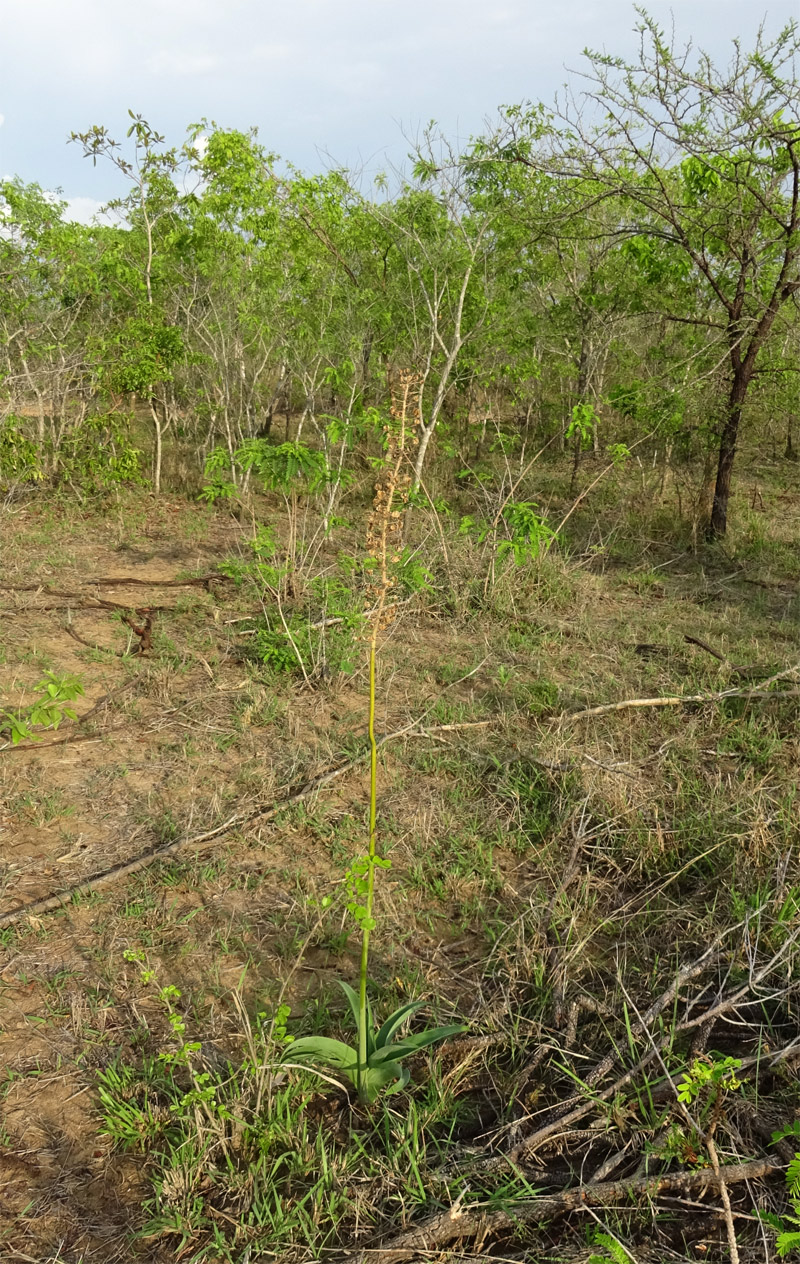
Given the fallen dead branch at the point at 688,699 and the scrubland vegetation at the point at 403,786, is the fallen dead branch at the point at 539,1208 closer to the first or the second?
the scrubland vegetation at the point at 403,786

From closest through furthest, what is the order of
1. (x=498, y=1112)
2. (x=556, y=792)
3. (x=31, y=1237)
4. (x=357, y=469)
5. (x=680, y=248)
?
1. (x=31, y=1237)
2. (x=498, y=1112)
3. (x=556, y=792)
4. (x=680, y=248)
5. (x=357, y=469)

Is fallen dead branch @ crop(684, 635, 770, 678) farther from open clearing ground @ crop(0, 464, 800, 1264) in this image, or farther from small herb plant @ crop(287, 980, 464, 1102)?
small herb plant @ crop(287, 980, 464, 1102)

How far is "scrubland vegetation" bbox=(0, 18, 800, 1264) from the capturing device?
5.65 ft

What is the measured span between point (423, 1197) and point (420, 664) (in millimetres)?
2903

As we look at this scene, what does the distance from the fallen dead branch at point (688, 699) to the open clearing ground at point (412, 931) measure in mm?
37

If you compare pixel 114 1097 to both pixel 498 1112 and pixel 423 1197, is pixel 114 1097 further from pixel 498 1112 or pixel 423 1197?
pixel 498 1112

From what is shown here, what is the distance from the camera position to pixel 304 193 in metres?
8.16

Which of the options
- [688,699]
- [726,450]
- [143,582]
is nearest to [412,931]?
[688,699]

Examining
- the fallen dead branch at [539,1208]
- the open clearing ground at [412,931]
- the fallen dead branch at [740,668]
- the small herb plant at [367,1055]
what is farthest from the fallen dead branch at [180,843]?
the fallen dead branch at [740,668]

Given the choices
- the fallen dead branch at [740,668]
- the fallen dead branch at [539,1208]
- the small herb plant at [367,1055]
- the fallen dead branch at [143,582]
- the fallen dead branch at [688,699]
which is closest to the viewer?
the fallen dead branch at [539,1208]

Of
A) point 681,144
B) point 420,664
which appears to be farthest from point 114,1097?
point 681,144

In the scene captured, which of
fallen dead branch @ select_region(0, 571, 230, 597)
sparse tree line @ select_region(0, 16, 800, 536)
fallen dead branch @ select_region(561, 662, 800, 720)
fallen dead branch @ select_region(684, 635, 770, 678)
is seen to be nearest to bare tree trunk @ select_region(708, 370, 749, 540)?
sparse tree line @ select_region(0, 16, 800, 536)

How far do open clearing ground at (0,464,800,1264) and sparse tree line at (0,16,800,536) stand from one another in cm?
194

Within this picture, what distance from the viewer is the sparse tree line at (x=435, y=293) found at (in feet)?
20.0
